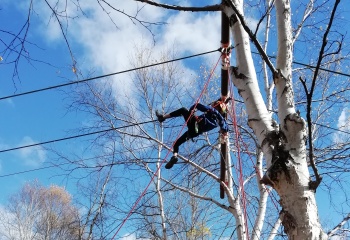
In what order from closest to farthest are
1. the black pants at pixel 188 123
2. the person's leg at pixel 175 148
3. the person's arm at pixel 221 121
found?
the person's arm at pixel 221 121, the black pants at pixel 188 123, the person's leg at pixel 175 148

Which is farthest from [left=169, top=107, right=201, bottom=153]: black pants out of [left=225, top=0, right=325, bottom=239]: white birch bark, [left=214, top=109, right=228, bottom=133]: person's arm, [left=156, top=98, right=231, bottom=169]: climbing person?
[left=225, top=0, right=325, bottom=239]: white birch bark

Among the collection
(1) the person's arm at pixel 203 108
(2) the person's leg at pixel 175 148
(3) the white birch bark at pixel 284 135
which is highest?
(1) the person's arm at pixel 203 108

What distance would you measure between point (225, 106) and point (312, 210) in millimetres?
1980

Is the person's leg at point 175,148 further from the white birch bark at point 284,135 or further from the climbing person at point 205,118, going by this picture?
the white birch bark at point 284,135

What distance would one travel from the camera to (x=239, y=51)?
1887 millimetres

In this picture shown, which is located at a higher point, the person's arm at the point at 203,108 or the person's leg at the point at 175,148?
the person's arm at the point at 203,108

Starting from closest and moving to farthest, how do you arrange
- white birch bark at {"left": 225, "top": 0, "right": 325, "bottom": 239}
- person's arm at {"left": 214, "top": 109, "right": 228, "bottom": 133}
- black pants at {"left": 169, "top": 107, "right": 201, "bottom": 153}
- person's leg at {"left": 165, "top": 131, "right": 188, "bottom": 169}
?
white birch bark at {"left": 225, "top": 0, "right": 325, "bottom": 239}, person's arm at {"left": 214, "top": 109, "right": 228, "bottom": 133}, black pants at {"left": 169, "top": 107, "right": 201, "bottom": 153}, person's leg at {"left": 165, "top": 131, "right": 188, "bottom": 169}

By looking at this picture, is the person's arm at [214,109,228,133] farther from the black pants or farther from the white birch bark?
the white birch bark

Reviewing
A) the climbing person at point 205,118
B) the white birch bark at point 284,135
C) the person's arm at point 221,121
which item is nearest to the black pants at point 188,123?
the climbing person at point 205,118

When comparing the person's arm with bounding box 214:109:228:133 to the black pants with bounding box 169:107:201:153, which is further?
the black pants with bounding box 169:107:201:153

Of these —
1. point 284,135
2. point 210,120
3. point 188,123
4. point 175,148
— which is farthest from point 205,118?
point 284,135

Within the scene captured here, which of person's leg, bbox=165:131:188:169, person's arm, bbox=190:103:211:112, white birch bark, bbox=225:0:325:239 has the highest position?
person's arm, bbox=190:103:211:112

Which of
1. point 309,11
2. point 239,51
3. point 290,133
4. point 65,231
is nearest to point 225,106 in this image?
point 239,51

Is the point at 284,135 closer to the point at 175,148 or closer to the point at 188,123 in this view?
the point at 188,123
